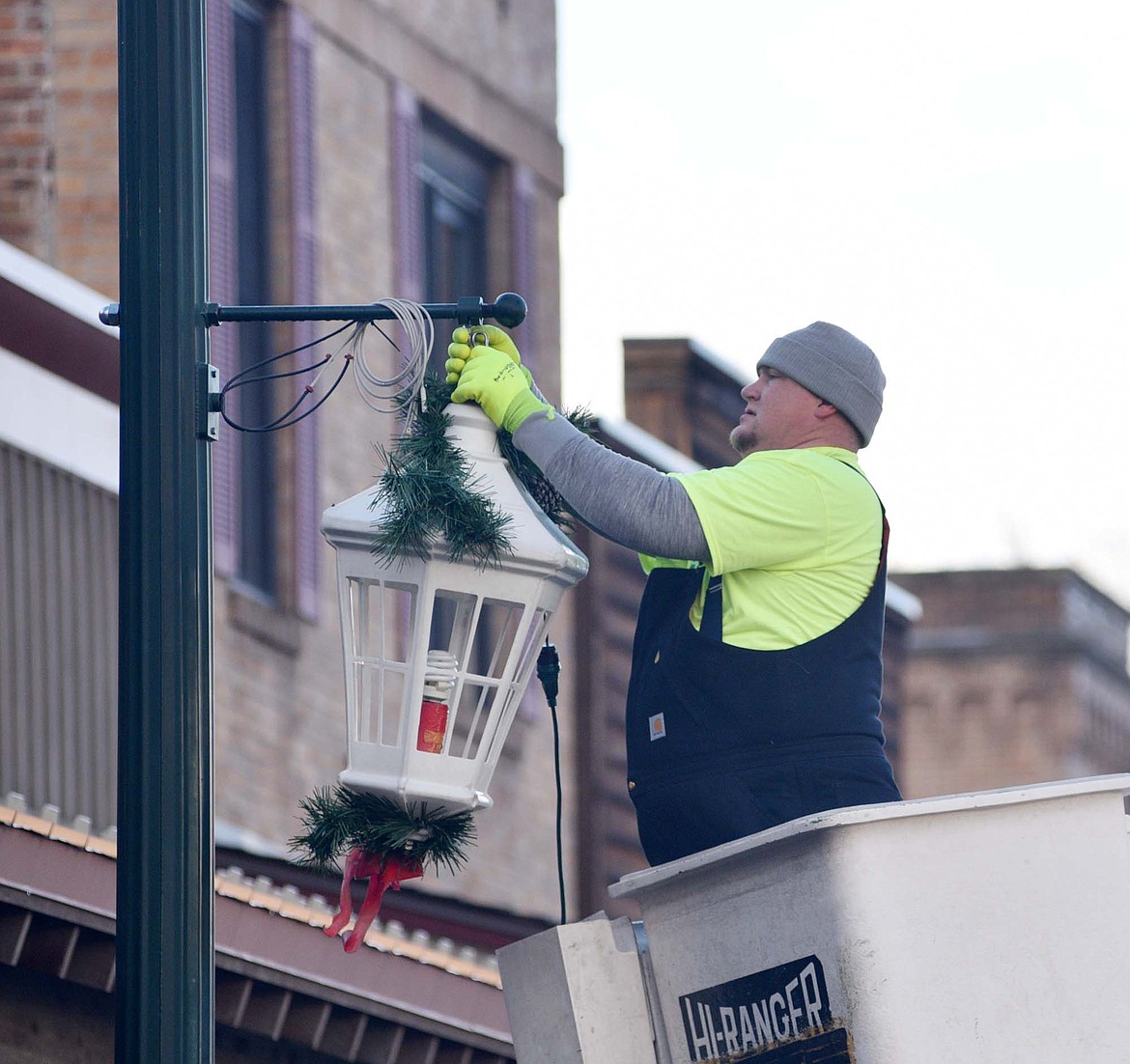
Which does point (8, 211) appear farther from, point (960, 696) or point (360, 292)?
point (960, 696)

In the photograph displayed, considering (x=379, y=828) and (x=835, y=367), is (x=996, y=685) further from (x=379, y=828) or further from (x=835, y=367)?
(x=379, y=828)

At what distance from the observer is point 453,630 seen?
18.1 feet

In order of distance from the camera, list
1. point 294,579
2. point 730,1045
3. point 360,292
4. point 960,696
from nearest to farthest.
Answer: point 730,1045
point 294,579
point 360,292
point 960,696

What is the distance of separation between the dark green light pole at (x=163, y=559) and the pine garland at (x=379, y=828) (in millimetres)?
300

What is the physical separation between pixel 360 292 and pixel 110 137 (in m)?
2.33

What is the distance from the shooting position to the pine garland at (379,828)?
210 inches

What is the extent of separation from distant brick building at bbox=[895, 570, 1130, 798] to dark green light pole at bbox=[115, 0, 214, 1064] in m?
24.2

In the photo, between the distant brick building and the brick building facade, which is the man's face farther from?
the distant brick building

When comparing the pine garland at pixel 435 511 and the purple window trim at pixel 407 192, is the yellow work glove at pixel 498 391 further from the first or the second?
the purple window trim at pixel 407 192

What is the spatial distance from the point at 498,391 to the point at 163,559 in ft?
2.52

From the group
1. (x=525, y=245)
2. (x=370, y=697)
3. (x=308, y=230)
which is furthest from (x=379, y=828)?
(x=525, y=245)

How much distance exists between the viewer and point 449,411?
5.50m

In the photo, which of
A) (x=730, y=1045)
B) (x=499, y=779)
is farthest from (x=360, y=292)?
(x=730, y=1045)

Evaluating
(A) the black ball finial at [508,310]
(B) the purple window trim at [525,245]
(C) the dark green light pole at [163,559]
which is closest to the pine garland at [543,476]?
(A) the black ball finial at [508,310]
